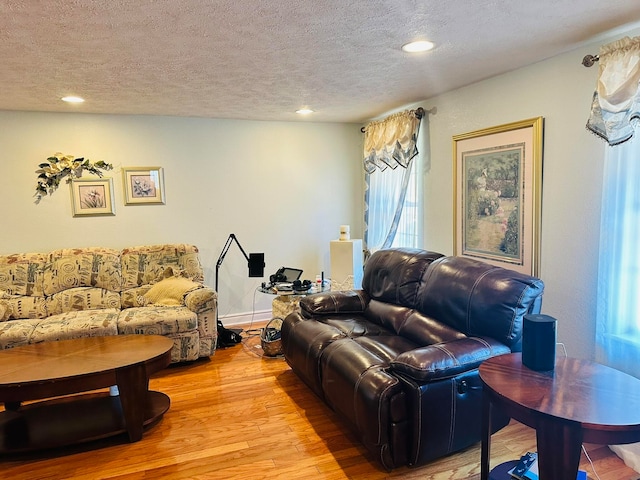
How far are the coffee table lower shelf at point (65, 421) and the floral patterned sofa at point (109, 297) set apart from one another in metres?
0.57

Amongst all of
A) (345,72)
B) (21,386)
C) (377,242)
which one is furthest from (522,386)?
(377,242)

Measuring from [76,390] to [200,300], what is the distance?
1.35 meters

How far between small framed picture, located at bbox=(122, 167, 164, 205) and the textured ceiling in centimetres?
86

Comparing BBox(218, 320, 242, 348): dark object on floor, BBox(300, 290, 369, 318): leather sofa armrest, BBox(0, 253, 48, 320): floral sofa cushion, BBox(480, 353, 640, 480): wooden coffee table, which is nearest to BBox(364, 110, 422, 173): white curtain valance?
BBox(300, 290, 369, 318): leather sofa armrest

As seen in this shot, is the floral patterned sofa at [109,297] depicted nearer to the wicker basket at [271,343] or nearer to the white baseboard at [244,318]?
the wicker basket at [271,343]

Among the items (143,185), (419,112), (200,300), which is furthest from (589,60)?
(143,185)

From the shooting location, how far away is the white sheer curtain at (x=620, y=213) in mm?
2180

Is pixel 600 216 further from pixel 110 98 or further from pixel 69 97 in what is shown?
pixel 69 97

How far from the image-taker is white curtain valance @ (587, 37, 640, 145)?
2141 millimetres

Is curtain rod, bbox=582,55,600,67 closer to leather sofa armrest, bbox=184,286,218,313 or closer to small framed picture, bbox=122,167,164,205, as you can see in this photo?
leather sofa armrest, bbox=184,286,218,313

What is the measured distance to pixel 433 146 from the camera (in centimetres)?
384

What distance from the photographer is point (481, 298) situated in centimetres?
241

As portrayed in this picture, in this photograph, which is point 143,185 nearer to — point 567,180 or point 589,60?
point 567,180

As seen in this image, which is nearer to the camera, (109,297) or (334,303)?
(334,303)
